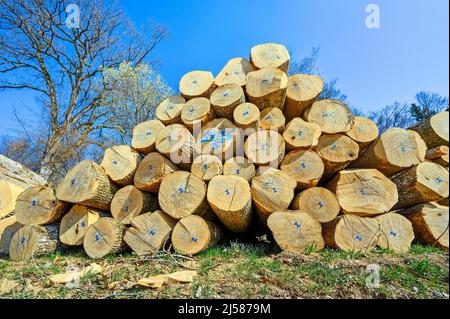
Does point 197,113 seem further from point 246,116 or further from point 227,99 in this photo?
point 246,116

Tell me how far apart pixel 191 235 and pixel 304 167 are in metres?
1.38

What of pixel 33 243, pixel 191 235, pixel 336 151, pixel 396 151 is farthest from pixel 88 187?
pixel 396 151

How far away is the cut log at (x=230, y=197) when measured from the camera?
285 cm

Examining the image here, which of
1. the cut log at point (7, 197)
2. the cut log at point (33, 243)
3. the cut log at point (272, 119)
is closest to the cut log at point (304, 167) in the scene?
the cut log at point (272, 119)

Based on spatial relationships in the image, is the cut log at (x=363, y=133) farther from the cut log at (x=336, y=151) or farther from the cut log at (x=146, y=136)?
the cut log at (x=146, y=136)

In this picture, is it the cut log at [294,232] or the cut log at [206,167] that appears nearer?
the cut log at [294,232]

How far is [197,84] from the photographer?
12.4 ft

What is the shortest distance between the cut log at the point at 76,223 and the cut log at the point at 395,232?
3089mm

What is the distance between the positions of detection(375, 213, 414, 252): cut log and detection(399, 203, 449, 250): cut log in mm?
202

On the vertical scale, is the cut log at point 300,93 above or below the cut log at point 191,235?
above

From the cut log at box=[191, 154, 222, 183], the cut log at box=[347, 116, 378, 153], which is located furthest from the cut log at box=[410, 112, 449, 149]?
the cut log at box=[191, 154, 222, 183]

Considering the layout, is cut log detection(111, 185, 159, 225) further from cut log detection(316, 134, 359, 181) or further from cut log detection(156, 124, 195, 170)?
cut log detection(316, 134, 359, 181)

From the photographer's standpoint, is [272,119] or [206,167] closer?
[206,167]

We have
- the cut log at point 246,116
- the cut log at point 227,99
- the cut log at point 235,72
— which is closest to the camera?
the cut log at point 246,116
